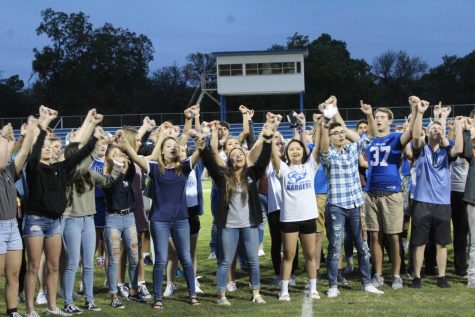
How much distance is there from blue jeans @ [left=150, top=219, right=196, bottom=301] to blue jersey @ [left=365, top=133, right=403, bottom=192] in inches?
97.3

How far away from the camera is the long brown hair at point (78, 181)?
760 centimetres

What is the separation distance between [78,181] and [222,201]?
161cm

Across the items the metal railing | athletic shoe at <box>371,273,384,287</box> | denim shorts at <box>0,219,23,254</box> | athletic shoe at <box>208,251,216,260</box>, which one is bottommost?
athletic shoe at <box>208,251,216,260</box>

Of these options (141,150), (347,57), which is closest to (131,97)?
(347,57)

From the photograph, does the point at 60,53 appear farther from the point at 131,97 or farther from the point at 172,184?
the point at 172,184

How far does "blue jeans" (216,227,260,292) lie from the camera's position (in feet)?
26.0

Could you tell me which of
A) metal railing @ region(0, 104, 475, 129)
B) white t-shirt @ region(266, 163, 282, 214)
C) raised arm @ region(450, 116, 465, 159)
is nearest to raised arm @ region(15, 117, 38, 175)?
white t-shirt @ region(266, 163, 282, 214)

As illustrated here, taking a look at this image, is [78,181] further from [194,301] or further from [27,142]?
[194,301]

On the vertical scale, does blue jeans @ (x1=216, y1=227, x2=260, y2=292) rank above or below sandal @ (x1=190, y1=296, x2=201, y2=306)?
above

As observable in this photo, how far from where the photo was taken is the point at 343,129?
8.59 m

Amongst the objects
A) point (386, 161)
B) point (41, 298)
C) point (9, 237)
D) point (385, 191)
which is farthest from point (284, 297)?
point (9, 237)

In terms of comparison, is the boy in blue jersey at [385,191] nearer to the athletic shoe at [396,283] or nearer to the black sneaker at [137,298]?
the athletic shoe at [396,283]

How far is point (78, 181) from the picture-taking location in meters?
7.73

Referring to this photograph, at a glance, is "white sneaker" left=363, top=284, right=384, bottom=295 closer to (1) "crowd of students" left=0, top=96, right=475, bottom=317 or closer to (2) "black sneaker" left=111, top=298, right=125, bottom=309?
(1) "crowd of students" left=0, top=96, right=475, bottom=317
